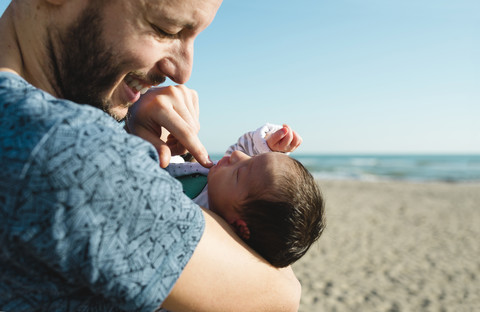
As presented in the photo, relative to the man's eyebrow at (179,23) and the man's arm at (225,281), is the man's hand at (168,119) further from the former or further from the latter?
the man's arm at (225,281)

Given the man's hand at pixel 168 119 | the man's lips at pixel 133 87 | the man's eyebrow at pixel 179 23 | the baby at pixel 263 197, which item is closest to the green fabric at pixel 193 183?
the baby at pixel 263 197

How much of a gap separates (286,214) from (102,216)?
124 centimetres

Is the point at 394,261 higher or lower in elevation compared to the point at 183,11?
lower

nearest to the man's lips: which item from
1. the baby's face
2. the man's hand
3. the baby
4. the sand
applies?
the man's hand

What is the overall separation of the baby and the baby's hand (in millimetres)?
152

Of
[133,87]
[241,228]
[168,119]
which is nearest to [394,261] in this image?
[241,228]

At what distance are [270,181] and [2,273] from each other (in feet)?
4.30

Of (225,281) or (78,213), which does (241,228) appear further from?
(78,213)

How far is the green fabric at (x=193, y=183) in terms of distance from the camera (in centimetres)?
198

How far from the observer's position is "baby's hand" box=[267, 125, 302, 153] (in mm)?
2289

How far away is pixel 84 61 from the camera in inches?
60.9

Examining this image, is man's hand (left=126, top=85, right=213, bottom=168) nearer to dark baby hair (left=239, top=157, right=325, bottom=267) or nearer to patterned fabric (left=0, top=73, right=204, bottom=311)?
dark baby hair (left=239, top=157, right=325, bottom=267)

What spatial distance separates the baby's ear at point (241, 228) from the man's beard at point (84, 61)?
88cm

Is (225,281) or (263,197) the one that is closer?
(225,281)
